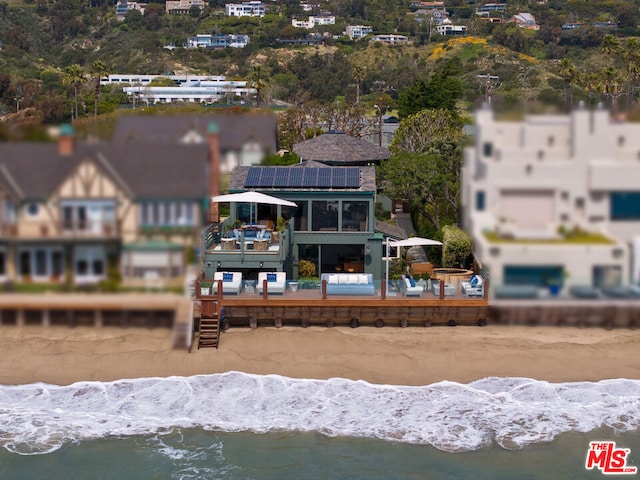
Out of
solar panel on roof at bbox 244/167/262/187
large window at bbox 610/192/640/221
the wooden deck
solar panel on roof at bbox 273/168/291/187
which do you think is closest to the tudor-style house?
large window at bbox 610/192/640/221

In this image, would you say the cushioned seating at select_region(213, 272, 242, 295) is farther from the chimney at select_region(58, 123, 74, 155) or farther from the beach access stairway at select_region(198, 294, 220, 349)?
the chimney at select_region(58, 123, 74, 155)

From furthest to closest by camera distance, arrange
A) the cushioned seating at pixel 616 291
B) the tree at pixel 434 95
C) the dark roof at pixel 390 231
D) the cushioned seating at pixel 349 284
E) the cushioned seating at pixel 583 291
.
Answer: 1. the tree at pixel 434 95
2. the dark roof at pixel 390 231
3. the cushioned seating at pixel 349 284
4. the cushioned seating at pixel 616 291
5. the cushioned seating at pixel 583 291

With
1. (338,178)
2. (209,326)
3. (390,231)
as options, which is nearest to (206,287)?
(209,326)

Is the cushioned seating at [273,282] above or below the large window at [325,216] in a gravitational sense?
below

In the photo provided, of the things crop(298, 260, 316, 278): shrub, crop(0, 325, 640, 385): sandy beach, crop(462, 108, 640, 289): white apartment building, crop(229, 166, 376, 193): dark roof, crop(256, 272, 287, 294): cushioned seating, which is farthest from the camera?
crop(298, 260, 316, 278): shrub

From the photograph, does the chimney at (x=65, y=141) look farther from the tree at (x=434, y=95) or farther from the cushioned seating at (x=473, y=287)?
the tree at (x=434, y=95)

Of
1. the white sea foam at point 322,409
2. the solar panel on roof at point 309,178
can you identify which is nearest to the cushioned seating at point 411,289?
the white sea foam at point 322,409
